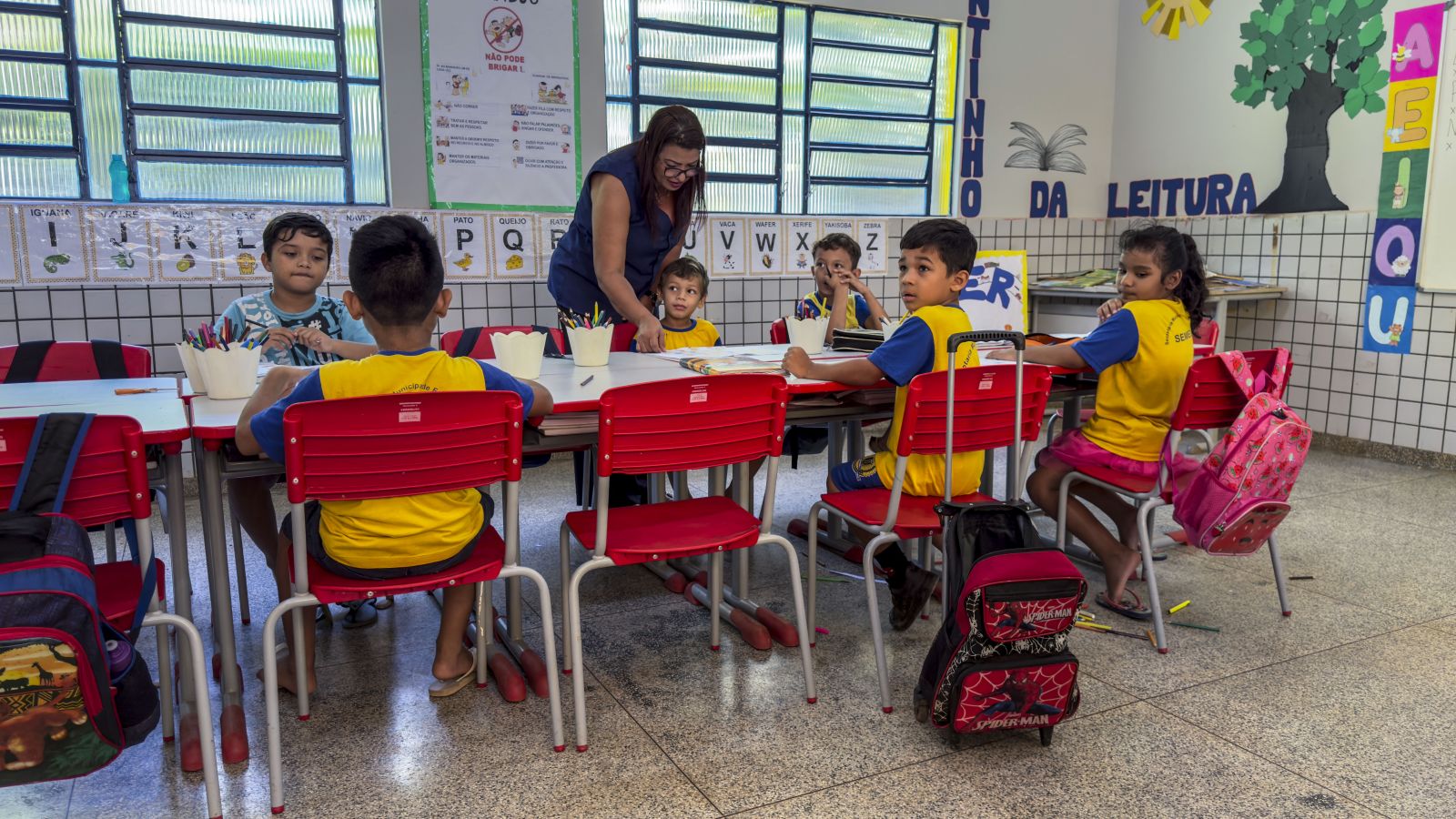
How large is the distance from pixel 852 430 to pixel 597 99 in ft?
6.88

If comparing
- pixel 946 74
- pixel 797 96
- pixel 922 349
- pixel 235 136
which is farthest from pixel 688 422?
pixel 946 74

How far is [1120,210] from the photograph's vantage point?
589 centimetres

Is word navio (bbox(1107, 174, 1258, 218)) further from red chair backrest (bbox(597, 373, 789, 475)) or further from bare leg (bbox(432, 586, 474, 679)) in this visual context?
bare leg (bbox(432, 586, 474, 679))

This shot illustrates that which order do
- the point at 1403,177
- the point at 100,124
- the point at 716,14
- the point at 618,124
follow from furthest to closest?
1. the point at 716,14
2. the point at 618,124
3. the point at 1403,177
4. the point at 100,124

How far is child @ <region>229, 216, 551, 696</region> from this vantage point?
1817 millimetres

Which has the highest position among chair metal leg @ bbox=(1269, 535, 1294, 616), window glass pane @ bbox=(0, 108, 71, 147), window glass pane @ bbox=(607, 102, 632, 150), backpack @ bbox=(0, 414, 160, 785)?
window glass pane @ bbox=(607, 102, 632, 150)

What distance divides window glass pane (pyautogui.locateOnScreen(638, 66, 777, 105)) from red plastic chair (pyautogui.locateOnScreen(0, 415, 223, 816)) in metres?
3.46

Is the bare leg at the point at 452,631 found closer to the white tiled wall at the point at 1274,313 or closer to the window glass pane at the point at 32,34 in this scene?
the white tiled wall at the point at 1274,313

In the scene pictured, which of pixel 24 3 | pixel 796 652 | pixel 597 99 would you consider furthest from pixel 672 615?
pixel 24 3

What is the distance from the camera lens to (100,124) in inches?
146

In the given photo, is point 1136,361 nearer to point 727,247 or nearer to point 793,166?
point 727,247

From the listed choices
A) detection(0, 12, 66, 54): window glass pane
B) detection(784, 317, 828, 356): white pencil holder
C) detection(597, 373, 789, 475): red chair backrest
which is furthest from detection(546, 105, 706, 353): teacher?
detection(0, 12, 66, 54): window glass pane

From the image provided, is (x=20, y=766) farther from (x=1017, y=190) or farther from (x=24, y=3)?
(x=1017, y=190)

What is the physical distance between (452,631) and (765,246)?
3.16 metres
